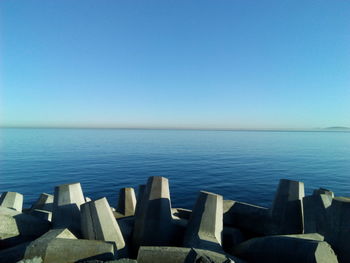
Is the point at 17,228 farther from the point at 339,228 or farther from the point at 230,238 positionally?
the point at 339,228

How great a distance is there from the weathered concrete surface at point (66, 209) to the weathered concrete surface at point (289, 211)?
8.14 metres

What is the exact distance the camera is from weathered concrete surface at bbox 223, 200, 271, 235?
9871 millimetres

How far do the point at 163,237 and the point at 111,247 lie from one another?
297cm

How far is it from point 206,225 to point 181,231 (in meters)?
1.62

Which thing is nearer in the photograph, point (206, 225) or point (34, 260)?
point (34, 260)

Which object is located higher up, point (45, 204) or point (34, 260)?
point (34, 260)

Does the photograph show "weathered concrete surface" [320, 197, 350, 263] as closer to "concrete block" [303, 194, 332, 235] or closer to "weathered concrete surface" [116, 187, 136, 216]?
"concrete block" [303, 194, 332, 235]

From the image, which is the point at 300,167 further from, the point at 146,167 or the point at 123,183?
the point at 123,183

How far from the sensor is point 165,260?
225 inches

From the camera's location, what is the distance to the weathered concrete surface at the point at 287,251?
5508 millimetres

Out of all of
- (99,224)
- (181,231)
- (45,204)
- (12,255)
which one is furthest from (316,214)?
(45,204)

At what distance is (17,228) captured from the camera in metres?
8.29

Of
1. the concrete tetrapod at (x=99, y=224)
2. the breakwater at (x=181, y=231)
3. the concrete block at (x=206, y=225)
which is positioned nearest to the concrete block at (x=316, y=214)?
the breakwater at (x=181, y=231)

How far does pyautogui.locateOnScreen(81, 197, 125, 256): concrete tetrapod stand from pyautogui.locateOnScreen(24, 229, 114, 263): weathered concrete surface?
138 cm
